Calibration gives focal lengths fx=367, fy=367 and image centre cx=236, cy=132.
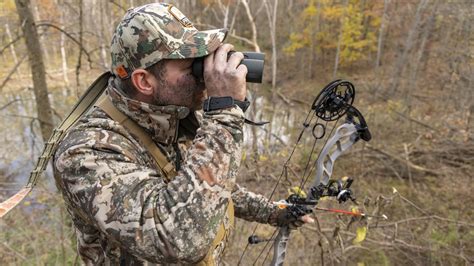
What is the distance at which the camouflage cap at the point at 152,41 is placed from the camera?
1.51 meters

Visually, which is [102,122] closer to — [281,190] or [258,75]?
[258,75]

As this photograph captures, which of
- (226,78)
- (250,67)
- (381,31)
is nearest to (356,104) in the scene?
(381,31)

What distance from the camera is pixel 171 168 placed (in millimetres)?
1693

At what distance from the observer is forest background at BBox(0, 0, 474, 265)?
5113mm

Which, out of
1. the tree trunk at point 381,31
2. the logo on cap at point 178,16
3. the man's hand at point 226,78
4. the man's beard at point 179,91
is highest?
the logo on cap at point 178,16

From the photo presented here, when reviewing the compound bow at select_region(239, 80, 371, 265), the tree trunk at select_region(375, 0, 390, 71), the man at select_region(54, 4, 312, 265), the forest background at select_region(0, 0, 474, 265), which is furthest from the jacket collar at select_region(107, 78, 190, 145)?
the tree trunk at select_region(375, 0, 390, 71)

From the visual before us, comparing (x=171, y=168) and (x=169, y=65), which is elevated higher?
(x=169, y=65)

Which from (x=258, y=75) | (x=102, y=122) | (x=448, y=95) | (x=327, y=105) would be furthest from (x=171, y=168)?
(x=448, y=95)

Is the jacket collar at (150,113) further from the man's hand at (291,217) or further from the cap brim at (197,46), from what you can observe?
the man's hand at (291,217)

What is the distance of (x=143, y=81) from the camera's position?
156 centimetres

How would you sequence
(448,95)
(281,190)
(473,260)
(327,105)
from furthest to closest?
(448,95)
(281,190)
(473,260)
(327,105)

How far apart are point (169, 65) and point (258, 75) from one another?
38 centimetres

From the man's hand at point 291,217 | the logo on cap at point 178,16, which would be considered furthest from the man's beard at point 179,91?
the man's hand at point 291,217

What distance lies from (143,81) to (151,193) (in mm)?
511
